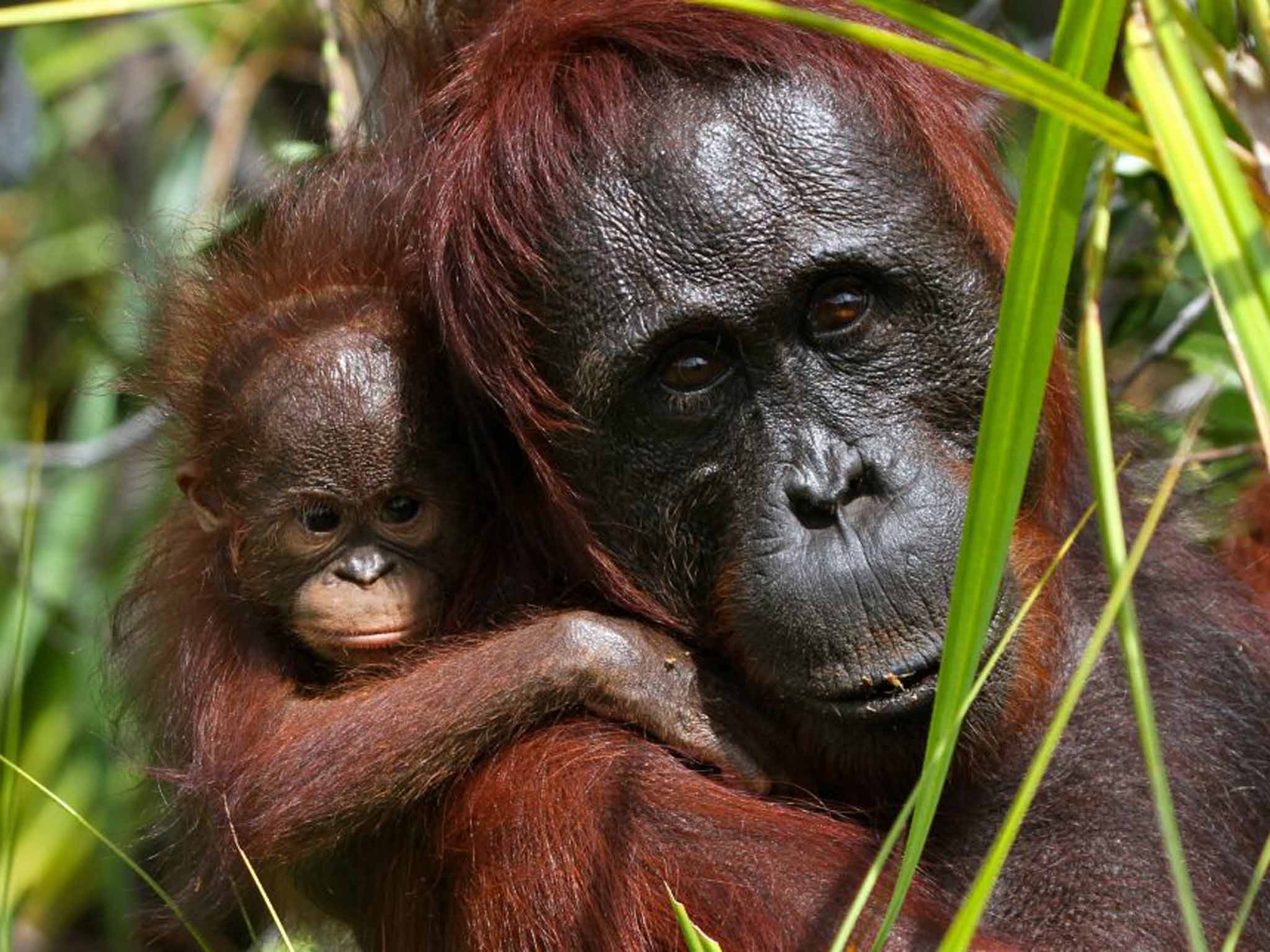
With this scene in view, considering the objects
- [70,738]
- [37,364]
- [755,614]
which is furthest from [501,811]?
[37,364]

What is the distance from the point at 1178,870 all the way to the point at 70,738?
370 centimetres

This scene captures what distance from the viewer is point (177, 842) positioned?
3.16 m

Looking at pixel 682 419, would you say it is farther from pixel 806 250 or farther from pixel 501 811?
pixel 501 811

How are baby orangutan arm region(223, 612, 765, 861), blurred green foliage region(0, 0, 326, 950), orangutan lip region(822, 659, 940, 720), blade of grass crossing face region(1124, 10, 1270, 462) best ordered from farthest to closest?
blurred green foliage region(0, 0, 326, 950) < baby orangutan arm region(223, 612, 765, 861) < orangutan lip region(822, 659, 940, 720) < blade of grass crossing face region(1124, 10, 1270, 462)

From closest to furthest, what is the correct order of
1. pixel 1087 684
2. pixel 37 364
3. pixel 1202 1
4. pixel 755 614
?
1. pixel 1202 1
2. pixel 755 614
3. pixel 1087 684
4. pixel 37 364

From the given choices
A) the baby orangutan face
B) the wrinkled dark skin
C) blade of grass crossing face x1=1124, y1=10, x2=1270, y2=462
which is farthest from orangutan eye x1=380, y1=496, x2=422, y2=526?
blade of grass crossing face x1=1124, y1=10, x2=1270, y2=462

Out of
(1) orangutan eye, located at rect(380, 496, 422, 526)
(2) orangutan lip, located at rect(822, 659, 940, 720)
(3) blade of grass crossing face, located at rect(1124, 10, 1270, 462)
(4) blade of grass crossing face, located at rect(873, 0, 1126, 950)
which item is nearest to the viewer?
(3) blade of grass crossing face, located at rect(1124, 10, 1270, 462)

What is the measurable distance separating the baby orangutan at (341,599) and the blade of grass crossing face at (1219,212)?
130 centimetres

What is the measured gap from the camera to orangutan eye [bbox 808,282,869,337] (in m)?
2.46

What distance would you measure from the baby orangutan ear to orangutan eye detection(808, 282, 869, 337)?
1180 mm

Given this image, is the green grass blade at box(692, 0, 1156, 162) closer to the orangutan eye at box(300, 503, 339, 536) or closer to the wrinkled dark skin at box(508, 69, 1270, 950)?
the wrinkled dark skin at box(508, 69, 1270, 950)

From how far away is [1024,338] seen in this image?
1.50m

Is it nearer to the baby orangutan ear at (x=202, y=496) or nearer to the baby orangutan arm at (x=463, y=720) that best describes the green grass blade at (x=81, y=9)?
the baby orangutan arm at (x=463, y=720)

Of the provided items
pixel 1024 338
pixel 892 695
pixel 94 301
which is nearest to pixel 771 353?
pixel 892 695
